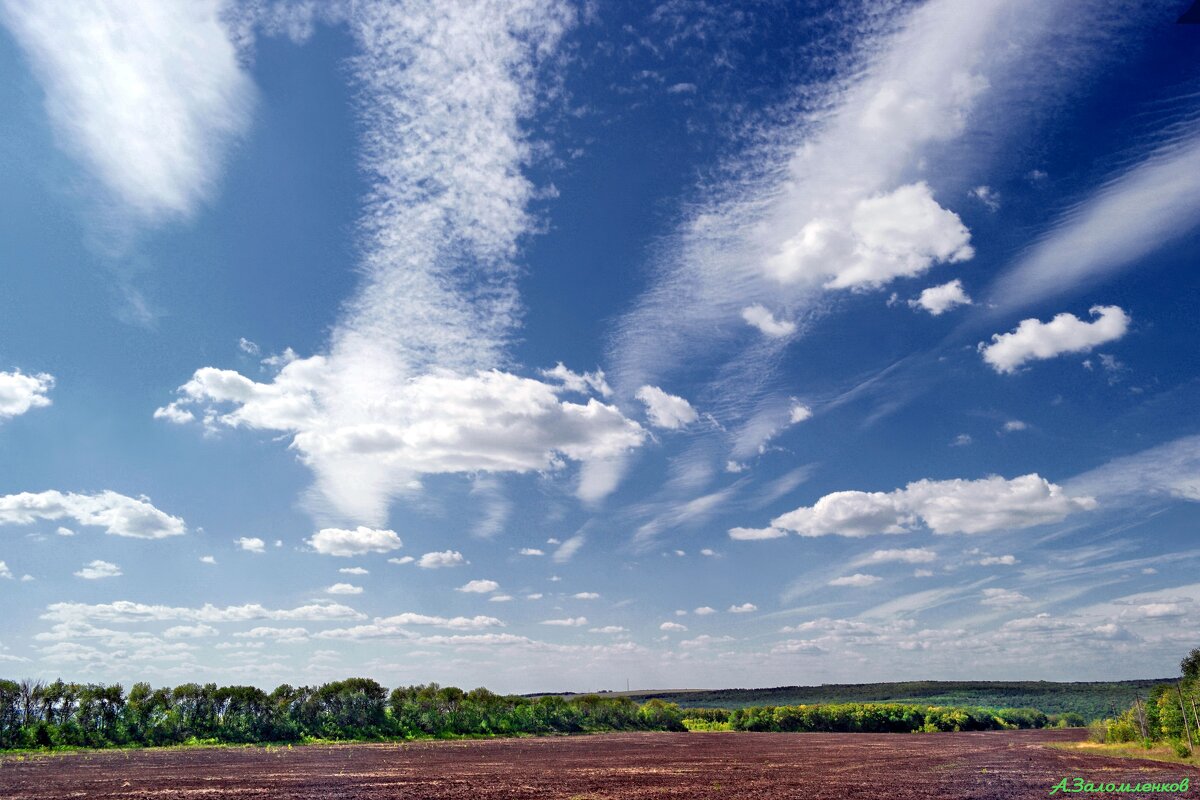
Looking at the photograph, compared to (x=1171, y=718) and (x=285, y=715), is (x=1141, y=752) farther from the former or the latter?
(x=285, y=715)

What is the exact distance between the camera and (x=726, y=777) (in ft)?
192

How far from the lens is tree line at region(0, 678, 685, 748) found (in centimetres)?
10725

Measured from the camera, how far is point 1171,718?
8369cm

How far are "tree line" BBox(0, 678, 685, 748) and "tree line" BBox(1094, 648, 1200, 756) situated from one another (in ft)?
354

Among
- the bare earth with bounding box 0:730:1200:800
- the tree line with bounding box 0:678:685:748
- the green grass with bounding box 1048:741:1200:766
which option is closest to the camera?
the bare earth with bounding box 0:730:1200:800

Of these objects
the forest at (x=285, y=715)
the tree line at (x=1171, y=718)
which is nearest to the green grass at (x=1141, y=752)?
the tree line at (x=1171, y=718)

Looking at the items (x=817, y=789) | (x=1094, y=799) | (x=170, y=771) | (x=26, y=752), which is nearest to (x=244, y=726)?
(x=26, y=752)

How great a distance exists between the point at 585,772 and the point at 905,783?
25.5 m

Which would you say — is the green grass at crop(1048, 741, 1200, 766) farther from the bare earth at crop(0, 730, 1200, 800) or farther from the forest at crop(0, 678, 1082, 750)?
the forest at crop(0, 678, 1082, 750)

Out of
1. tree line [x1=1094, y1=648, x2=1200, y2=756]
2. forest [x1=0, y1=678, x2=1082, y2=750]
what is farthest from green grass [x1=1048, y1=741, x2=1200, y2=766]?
forest [x1=0, y1=678, x2=1082, y2=750]

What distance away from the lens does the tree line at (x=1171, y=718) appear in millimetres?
75062

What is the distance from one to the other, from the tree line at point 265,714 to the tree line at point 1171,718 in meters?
108

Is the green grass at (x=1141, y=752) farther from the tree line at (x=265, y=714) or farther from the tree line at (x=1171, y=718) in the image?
the tree line at (x=265, y=714)

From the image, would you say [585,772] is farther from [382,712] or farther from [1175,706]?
[382,712]
